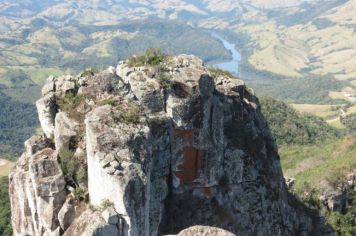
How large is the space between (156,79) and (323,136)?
120310 mm

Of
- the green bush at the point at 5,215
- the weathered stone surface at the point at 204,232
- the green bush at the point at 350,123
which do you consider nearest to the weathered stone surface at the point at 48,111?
the weathered stone surface at the point at 204,232

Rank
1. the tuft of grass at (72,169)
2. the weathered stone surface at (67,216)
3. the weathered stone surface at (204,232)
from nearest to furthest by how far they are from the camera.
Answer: the weathered stone surface at (204,232)
the weathered stone surface at (67,216)
the tuft of grass at (72,169)

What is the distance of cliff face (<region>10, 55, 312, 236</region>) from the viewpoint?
23328mm

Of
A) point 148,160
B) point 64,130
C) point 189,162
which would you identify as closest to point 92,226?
point 148,160

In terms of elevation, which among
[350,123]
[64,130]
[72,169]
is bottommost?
[350,123]

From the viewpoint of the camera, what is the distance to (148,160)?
982 inches

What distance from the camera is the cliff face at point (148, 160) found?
23.3 meters

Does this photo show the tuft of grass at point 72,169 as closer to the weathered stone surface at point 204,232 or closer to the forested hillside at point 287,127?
the weathered stone surface at point 204,232

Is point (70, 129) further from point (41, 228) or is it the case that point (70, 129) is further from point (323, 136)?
point (323, 136)

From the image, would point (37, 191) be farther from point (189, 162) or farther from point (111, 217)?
point (189, 162)

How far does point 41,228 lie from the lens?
2703cm

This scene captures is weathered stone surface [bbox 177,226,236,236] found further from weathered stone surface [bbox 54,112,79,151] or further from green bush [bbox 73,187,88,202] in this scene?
weathered stone surface [bbox 54,112,79,151]

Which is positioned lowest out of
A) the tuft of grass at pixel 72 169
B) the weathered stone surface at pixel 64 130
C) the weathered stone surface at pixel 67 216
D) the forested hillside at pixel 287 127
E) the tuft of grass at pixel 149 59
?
the forested hillside at pixel 287 127

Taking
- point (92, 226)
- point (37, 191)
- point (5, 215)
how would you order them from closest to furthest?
1. point (92, 226)
2. point (37, 191)
3. point (5, 215)
